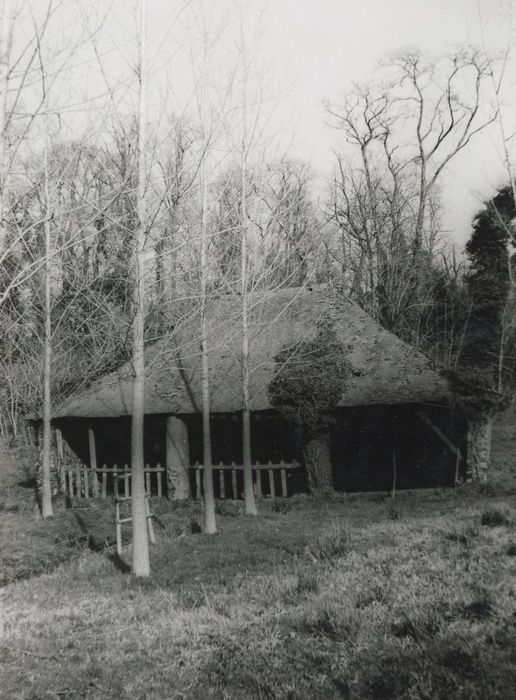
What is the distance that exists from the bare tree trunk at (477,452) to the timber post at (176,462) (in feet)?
25.4

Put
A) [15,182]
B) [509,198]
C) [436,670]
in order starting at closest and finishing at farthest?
1. [436,670]
2. [15,182]
3. [509,198]

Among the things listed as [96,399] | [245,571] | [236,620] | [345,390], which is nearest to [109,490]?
[96,399]

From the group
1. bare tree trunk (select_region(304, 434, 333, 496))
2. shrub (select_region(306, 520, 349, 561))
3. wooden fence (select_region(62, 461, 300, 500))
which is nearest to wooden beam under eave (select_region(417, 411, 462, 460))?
bare tree trunk (select_region(304, 434, 333, 496))

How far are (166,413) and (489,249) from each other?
70.0 ft

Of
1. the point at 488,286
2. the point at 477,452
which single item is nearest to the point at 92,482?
the point at 477,452

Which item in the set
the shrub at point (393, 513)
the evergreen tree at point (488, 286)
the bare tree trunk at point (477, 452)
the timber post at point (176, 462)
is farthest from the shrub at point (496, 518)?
the evergreen tree at point (488, 286)

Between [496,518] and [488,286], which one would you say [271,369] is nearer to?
[496,518]

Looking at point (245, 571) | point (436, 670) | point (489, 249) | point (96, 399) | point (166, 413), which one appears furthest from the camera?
point (489, 249)

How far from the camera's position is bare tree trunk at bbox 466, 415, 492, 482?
52.0ft

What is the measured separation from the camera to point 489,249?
99.1ft

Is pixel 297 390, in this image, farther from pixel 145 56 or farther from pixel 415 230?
pixel 415 230

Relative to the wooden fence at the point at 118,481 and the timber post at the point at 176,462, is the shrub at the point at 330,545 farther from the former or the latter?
the timber post at the point at 176,462

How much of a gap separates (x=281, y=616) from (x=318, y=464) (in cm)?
920

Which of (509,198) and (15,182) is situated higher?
(509,198)
